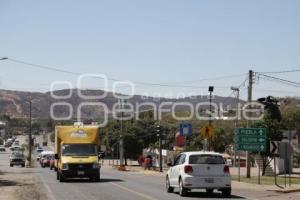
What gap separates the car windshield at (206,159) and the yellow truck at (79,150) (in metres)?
10.7

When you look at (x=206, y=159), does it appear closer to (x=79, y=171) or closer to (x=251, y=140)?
(x=79, y=171)

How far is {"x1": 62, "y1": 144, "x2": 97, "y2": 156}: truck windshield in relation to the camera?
35.4m

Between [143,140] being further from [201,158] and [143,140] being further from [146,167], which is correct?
[201,158]

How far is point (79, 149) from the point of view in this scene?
35406 millimetres

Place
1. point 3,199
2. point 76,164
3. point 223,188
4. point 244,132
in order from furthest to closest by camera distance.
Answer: point 244,132 < point 76,164 < point 223,188 < point 3,199


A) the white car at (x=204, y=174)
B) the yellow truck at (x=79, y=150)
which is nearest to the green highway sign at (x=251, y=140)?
the yellow truck at (x=79, y=150)

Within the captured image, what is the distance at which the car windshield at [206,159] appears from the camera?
25188mm

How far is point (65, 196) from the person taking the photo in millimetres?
24031

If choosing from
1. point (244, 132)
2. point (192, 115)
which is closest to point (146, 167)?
point (244, 132)

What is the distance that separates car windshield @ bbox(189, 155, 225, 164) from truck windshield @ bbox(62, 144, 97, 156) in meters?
11.1

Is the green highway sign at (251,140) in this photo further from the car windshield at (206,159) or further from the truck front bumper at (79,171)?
the car windshield at (206,159)

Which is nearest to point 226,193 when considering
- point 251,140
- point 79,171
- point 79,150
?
point 79,171

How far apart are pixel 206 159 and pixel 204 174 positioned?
0.65 m

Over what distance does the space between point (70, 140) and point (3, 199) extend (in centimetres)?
1271
